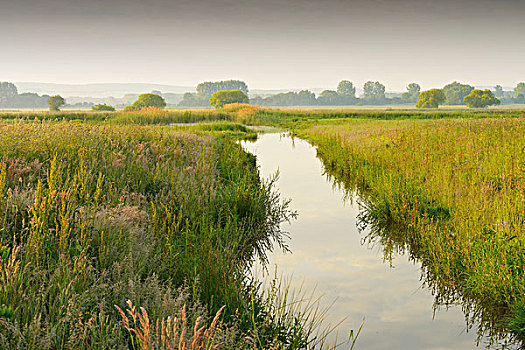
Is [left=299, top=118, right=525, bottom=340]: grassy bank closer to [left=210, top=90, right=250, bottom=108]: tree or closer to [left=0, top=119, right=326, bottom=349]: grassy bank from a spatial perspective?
[left=0, top=119, right=326, bottom=349]: grassy bank

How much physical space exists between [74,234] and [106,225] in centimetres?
33

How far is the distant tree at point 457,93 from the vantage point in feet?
527

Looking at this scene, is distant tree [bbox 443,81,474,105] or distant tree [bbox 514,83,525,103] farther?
distant tree [bbox 514,83,525,103]

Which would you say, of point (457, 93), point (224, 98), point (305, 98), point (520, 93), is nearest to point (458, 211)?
point (224, 98)

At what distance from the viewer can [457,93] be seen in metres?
161

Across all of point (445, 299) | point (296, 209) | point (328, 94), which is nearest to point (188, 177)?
point (296, 209)

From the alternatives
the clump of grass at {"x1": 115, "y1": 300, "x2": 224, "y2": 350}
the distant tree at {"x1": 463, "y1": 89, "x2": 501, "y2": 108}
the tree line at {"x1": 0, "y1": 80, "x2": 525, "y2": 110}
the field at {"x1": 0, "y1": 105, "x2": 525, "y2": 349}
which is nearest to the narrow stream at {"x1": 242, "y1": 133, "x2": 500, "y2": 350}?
the field at {"x1": 0, "y1": 105, "x2": 525, "y2": 349}

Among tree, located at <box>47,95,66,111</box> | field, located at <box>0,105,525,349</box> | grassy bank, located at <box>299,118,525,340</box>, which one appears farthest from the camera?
tree, located at <box>47,95,66,111</box>

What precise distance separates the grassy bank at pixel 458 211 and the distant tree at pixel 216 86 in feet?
559

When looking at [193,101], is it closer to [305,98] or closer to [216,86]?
[216,86]

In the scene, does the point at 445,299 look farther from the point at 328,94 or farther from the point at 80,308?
the point at 328,94

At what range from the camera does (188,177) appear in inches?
325

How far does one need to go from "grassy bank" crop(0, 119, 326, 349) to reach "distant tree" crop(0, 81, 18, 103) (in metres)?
188

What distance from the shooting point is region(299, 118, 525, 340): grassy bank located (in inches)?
178
